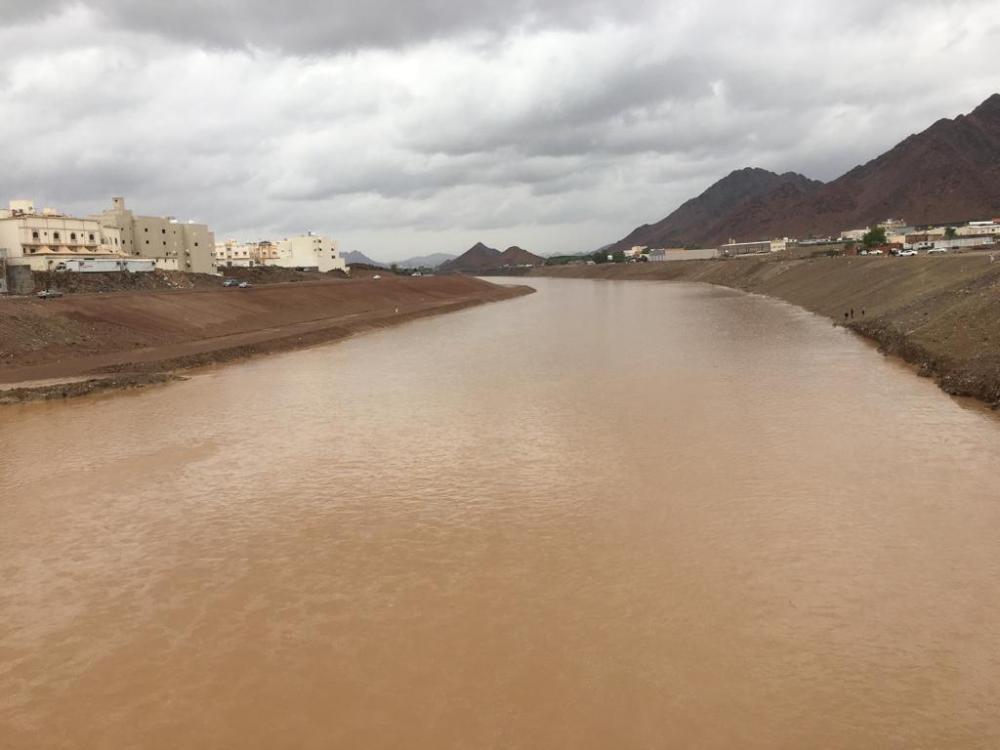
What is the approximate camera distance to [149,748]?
773 centimetres

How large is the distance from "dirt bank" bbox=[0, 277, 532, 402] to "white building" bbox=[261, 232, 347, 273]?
52504mm

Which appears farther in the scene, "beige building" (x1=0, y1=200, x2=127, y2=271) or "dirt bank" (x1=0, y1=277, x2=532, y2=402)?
"beige building" (x1=0, y1=200, x2=127, y2=271)

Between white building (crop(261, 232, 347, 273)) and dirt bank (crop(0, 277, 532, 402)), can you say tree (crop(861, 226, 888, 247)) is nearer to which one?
dirt bank (crop(0, 277, 532, 402))

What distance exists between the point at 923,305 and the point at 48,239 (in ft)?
236

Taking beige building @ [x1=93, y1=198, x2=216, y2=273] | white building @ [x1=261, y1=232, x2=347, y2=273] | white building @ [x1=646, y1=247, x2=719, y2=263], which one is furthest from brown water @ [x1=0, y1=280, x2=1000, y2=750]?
white building @ [x1=646, y1=247, x2=719, y2=263]

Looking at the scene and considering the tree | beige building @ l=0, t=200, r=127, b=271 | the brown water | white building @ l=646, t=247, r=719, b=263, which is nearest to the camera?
the brown water

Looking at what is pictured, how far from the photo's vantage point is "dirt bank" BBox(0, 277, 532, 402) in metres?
33.1

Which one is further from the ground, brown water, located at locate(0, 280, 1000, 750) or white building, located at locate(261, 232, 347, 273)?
white building, located at locate(261, 232, 347, 273)

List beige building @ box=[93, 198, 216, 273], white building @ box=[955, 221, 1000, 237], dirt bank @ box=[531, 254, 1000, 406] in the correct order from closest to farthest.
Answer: dirt bank @ box=[531, 254, 1000, 406] < beige building @ box=[93, 198, 216, 273] < white building @ box=[955, 221, 1000, 237]

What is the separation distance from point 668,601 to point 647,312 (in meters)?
58.1

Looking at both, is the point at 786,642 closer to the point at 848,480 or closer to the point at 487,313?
the point at 848,480

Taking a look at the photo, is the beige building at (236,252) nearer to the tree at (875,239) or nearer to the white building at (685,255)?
the white building at (685,255)

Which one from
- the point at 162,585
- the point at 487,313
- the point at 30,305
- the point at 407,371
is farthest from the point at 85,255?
the point at 162,585

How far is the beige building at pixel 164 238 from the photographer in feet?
264
